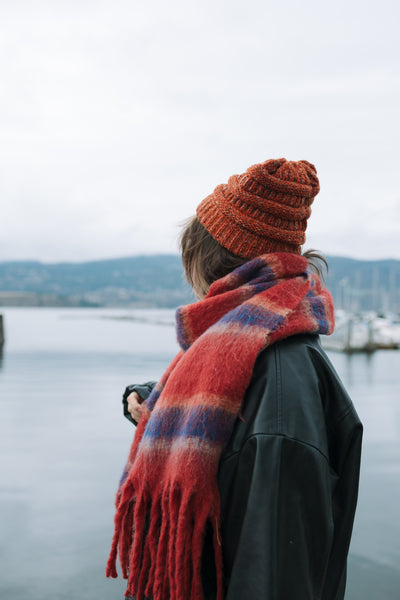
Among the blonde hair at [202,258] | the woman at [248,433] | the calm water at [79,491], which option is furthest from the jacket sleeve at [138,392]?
the calm water at [79,491]

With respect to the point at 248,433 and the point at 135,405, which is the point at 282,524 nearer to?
the point at 248,433

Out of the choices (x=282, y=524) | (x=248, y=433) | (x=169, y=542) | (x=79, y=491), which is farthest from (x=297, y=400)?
(x=79, y=491)

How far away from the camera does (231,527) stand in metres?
1.32

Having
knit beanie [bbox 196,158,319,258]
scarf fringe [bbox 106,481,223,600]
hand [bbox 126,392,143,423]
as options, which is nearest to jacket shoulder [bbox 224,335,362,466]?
scarf fringe [bbox 106,481,223,600]

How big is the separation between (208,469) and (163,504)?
0.45 ft

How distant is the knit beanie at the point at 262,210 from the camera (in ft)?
4.84

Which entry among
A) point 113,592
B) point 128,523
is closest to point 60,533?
point 113,592

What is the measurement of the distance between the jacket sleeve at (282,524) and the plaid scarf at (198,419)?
0.10 meters

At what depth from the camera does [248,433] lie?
130cm

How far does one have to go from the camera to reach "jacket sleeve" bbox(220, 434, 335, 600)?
46.7 inches

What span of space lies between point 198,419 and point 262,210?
53 cm

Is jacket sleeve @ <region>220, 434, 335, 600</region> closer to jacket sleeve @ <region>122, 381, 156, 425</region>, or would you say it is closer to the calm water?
jacket sleeve @ <region>122, 381, 156, 425</region>

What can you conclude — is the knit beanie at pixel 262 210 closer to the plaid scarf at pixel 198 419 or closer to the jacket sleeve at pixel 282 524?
the plaid scarf at pixel 198 419

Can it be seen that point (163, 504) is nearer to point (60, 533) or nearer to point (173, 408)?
point (173, 408)
